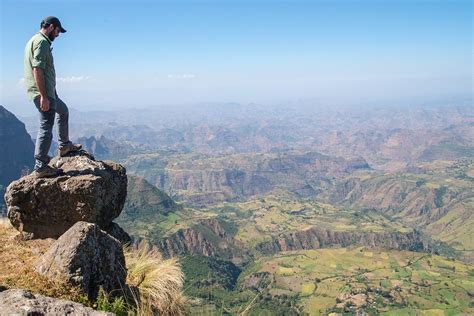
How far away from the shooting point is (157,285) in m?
10.1

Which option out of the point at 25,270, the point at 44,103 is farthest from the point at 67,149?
the point at 25,270

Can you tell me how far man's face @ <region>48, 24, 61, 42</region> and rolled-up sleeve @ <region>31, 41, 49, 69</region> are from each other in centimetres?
56

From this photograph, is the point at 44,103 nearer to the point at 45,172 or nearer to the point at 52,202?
the point at 45,172

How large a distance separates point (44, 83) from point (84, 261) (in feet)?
19.3

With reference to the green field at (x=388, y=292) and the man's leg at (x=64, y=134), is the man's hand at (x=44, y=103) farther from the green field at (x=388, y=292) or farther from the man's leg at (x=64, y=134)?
the green field at (x=388, y=292)

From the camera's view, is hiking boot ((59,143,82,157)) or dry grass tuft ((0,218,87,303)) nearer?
dry grass tuft ((0,218,87,303))

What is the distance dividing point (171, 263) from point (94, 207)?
3009 mm

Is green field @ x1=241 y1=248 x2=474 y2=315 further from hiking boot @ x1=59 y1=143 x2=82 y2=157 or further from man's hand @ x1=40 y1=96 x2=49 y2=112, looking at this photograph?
man's hand @ x1=40 y1=96 x2=49 y2=112

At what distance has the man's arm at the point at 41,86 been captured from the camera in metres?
10.8

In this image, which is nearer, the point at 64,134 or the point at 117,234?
the point at 64,134

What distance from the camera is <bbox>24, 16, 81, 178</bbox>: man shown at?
10.9 m

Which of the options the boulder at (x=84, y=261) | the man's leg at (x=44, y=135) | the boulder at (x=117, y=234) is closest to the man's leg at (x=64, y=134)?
the man's leg at (x=44, y=135)

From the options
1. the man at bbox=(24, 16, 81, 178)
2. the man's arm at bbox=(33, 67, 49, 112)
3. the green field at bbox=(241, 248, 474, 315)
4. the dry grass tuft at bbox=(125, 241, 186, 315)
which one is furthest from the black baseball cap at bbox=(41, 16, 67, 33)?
the green field at bbox=(241, 248, 474, 315)

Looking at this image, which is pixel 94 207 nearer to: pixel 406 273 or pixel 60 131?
pixel 60 131
